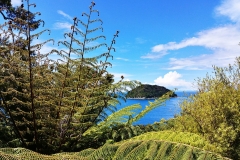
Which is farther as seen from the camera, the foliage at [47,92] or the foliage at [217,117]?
the foliage at [217,117]

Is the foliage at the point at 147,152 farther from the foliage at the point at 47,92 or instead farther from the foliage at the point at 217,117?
the foliage at the point at 217,117

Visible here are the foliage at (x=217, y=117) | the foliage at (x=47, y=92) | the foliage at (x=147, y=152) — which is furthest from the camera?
the foliage at (x=217, y=117)

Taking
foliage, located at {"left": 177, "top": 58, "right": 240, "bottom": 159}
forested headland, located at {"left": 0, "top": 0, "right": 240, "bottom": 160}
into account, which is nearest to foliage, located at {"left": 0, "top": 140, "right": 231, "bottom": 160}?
forested headland, located at {"left": 0, "top": 0, "right": 240, "bottom": 160}

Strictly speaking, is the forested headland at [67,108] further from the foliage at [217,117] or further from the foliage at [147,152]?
the foliage at [217,117]

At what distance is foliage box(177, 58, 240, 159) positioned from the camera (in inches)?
356

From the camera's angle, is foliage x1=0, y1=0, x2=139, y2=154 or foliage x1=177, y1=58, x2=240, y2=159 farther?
foliage x1=177, y1=58, x2=240, y2=159

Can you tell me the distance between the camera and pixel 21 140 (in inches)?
111

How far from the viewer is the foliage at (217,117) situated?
9.03 metres

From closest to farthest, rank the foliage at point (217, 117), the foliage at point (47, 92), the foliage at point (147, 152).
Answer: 1. the foliage at point (147, 152)
2. the foliage at point (47, 92)
3. the foliage at point (217, 117)

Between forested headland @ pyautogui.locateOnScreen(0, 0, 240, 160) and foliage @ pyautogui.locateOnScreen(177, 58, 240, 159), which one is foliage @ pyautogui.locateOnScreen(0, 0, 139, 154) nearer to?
forested headland @ pyautogui.locateOnScreen(0, 0, 240, 160)

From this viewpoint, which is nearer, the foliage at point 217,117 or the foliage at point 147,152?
the foliage at point 147,152

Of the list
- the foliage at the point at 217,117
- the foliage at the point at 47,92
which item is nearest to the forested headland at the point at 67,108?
the foliage at the point at 47,92

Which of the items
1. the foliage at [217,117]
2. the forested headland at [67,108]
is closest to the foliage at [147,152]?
the forested headland at [67,108]

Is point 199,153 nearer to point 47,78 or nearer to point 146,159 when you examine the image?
point 146,159
